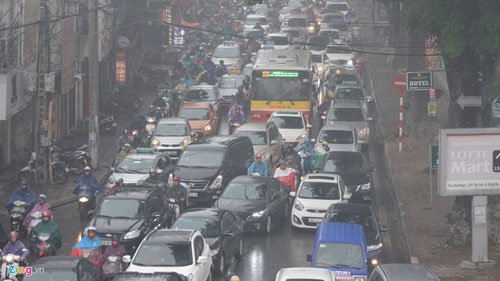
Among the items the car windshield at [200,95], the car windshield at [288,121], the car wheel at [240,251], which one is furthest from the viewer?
the car windshield at [200,95]

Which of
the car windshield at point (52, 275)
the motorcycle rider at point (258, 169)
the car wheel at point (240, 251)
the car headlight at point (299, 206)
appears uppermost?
the motorcycle rider at point (258, 169)

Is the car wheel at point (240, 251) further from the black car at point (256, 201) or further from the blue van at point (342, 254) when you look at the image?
the blue van at point (342, 254)

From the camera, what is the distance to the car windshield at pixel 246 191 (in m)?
29.9

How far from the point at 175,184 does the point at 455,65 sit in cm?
794

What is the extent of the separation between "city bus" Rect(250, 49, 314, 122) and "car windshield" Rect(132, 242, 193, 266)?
23.2m

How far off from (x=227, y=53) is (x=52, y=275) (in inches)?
1743

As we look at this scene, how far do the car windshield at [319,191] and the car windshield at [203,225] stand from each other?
17.5 feet

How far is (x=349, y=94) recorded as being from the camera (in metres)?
49.3

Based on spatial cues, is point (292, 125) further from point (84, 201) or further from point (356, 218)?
point (356, 218)

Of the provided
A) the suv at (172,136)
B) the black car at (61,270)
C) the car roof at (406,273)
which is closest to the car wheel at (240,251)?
the black car at (61,270)

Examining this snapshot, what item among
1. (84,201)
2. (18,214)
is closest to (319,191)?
(84,201)

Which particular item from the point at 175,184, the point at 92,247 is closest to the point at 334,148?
the point at 175,184

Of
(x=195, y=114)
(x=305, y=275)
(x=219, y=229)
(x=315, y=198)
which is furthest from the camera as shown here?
(x=195, y=114)

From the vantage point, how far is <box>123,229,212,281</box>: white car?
2203 cm
